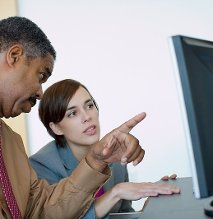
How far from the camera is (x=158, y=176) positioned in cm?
230

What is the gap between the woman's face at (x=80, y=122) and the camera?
5.14 ft

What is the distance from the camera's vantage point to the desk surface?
0.73 metres

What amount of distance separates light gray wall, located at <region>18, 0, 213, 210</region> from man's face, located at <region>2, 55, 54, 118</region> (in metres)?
1.25

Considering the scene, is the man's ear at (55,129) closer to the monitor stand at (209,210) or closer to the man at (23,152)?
the man at (23,152)

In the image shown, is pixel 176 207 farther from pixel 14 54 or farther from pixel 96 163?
pixel 14 54

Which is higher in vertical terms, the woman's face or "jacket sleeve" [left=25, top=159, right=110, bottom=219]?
the woman's face

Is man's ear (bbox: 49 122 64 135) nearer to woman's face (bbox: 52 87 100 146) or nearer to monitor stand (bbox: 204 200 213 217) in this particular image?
woman's face (bbox: 52 87 100 146)

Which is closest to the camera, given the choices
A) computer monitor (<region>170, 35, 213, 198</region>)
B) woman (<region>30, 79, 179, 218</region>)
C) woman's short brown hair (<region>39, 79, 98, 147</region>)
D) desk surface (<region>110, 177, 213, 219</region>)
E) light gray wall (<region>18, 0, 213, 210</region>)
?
computer monitor (<region>170, 35, 213, 198</region>)

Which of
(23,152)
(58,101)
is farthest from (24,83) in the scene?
(58,101)

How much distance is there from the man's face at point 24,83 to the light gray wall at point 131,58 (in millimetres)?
1247

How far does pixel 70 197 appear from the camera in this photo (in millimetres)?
1137

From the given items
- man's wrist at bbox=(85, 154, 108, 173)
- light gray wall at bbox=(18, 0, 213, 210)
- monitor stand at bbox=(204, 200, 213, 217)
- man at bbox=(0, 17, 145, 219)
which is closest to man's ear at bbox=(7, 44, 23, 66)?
man at bbox=(0, 17, 145, 219)

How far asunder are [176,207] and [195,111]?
0.87ft

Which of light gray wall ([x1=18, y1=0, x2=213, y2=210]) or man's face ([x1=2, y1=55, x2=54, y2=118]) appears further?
light gray wall ([x1=18, y1=0, x2=213, y2=210])
